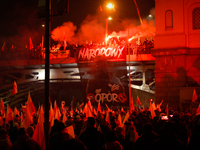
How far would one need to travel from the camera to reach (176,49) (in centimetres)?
2305

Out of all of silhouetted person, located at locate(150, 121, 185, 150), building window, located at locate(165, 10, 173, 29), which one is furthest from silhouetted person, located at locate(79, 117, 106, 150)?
building window, located at locate(165, 10, 173, 29)

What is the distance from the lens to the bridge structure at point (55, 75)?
100ft

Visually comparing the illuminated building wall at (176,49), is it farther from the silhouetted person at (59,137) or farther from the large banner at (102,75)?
the silhouetted person at (59,137)

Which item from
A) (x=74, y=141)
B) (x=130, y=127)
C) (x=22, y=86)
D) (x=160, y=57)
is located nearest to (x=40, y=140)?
(x=130, y=127)

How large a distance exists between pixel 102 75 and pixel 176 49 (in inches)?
269

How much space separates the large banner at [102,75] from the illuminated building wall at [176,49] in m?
3.14

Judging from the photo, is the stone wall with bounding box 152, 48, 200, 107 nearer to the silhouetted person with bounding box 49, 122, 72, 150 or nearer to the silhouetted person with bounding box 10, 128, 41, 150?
the silhouetted person with bounding box 49, 122, 72, 150

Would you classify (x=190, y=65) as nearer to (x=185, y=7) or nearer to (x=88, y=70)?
(x=185, y=7)

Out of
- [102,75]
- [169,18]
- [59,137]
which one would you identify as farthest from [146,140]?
[169,18]

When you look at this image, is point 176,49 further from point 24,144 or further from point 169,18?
point 24,144

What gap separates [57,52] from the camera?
31.0m

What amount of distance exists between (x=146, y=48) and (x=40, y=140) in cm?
2294

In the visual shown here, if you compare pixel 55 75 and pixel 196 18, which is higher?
pixel 196 18

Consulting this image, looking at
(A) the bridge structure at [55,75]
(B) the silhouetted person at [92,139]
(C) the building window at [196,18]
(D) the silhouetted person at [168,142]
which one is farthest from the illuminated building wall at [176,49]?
(D) the silhouetted person at [168,142]
